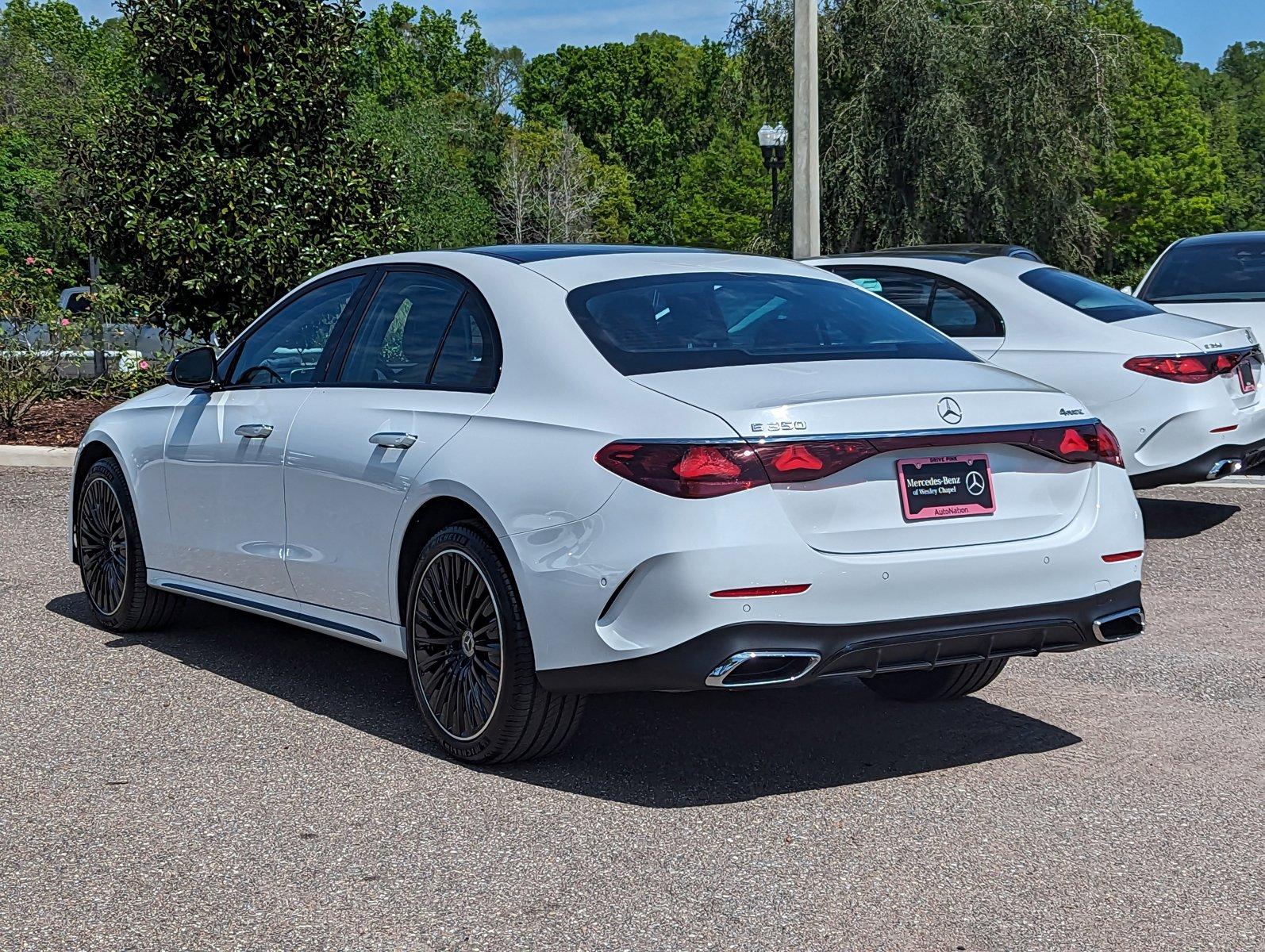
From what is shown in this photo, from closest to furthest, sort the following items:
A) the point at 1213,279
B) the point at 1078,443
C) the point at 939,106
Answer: the point at 1078,443 → the point at 1213,279 → the point at 939,106

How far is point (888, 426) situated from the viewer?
4.48 metres

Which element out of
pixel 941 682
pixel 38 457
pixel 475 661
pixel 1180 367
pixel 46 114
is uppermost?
pixel 46 114

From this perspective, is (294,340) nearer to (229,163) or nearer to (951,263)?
(951,263)

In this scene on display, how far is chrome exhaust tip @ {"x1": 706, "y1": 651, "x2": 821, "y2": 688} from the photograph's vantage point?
14.3 feet

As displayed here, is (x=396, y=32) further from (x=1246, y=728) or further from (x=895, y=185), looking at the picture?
(x=1246, y=728)

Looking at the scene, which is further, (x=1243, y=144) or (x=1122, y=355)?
(x=1243, y=144)

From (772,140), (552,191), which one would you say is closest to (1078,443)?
(772,140)

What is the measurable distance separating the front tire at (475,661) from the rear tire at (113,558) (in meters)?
2.26

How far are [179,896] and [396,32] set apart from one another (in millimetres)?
118974

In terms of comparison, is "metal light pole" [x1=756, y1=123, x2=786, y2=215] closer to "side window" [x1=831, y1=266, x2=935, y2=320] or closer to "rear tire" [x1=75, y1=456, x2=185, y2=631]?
"side window" [x1=831, y1=266, x2=935, y2=320]

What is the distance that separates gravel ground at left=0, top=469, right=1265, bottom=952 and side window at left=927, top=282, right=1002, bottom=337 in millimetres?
3408

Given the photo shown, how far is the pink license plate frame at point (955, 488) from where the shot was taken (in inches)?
178

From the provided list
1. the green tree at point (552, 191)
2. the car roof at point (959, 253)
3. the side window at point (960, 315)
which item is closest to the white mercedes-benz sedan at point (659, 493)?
the side window at point (960, 315)

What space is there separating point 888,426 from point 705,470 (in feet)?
1.78
